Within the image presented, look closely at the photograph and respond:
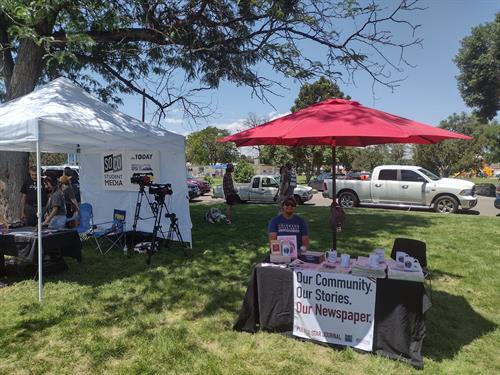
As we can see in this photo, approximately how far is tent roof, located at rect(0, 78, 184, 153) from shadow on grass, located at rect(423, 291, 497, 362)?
5.21 m

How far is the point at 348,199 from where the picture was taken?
1680 centimetres

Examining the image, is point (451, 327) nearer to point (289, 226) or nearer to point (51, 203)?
point (289, 226)

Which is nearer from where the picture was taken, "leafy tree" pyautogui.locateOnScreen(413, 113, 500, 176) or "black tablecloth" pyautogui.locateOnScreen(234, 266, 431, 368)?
"black tablecloth" pyautogui.locateOnScreen(234, 266, 431, 368)

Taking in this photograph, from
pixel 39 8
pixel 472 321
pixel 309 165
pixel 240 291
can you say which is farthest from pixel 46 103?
pixel 309 165

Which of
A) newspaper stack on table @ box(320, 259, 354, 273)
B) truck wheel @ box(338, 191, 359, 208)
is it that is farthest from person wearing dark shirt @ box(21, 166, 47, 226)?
truck wheel @ box(338, 191, 359, 208)

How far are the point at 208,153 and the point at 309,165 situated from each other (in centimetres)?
5027

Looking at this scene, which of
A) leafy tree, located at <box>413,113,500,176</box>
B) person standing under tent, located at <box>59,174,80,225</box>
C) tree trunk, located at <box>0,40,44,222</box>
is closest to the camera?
person standing under tent, located at <box>59,174,80,225</box>

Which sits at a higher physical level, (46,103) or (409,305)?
(46,103)

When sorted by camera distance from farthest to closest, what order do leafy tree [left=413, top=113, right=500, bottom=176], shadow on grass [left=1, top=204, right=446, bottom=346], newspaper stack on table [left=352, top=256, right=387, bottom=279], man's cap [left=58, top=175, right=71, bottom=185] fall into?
leafy tree [left=413, top=113, right=500, bottom=176] → man's cap [left=58, top=175, right=71, bottom=185] → shadow on grass [left=1, top=204, right=446, bottom=346] → newspaper stack on table [left=352, top=256, right=387, bottom=279]

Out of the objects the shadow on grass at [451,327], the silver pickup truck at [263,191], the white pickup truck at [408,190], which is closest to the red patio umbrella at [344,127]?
the shadow on grass at [451,327]

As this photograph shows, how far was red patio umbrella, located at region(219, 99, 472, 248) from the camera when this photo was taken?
137 inches

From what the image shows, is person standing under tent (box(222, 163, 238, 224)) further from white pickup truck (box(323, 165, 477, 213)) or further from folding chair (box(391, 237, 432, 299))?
white pickup truck (box(323, 165, 477, 213))

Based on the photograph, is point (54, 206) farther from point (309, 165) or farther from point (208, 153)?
point (208, 153)

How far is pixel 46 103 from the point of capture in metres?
5.63
